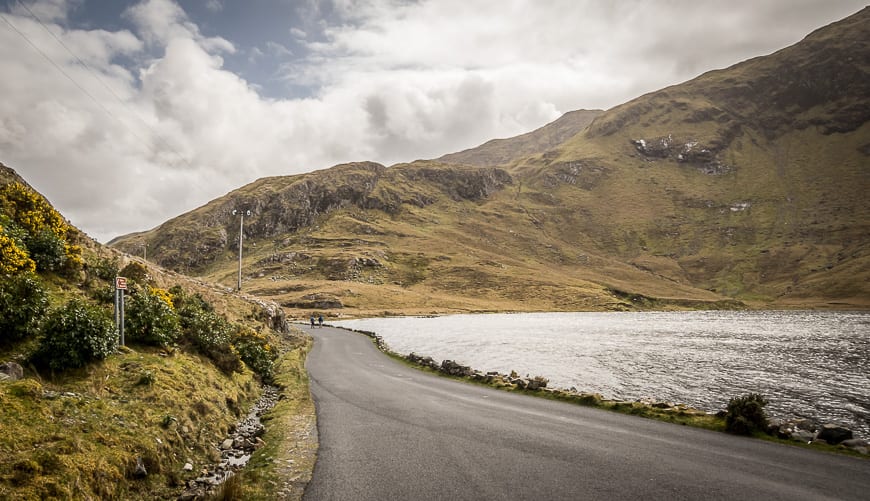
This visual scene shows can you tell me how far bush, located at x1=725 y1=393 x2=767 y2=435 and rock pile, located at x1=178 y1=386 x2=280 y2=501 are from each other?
16.0m

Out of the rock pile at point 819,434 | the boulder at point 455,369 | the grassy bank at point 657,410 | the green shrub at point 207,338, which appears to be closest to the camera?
the rock pile at point 819,434

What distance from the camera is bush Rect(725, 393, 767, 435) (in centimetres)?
1542

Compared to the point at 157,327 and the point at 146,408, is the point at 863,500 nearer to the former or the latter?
the point at 146,408

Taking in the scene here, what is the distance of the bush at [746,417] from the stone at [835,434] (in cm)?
158

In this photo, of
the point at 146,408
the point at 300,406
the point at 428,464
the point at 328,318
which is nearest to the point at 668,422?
the point at 428,464

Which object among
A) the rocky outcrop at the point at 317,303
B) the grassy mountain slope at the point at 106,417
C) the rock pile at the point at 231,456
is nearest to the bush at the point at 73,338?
the grassy mountain slope at the point at 106,417

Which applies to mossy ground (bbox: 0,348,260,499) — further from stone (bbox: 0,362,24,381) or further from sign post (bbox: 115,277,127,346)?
sign post (bbox: 115,277,127,346)

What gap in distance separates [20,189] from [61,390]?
461 inches

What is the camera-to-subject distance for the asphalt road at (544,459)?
9781 millimetres

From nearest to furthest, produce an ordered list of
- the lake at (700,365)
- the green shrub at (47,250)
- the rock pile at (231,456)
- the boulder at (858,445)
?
the rock pile at (231,456) → the boulder at (858,445) → the green shrub at (47,250) → the lake at (700,365)

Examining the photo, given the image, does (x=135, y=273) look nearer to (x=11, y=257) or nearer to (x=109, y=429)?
(x=11, y=257)

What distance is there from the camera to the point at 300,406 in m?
18.5

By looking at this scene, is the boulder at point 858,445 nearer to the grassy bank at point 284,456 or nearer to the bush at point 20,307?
the grassy bank at point 284,456

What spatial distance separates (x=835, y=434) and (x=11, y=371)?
22702 mm
